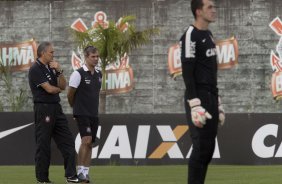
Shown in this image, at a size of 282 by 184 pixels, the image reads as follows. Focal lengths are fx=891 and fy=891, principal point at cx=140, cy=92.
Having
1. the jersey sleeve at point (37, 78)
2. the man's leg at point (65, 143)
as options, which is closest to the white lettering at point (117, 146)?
the man's leg at point (65, 143)

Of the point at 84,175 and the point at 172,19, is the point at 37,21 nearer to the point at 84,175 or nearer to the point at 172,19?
the point at 172,19

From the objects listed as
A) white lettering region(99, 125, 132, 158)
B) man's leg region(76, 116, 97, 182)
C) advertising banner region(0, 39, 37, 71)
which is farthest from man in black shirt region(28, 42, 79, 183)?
advertising banner region(0, 39, 37, 71)

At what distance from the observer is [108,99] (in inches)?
1089

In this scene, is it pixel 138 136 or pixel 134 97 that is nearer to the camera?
pixel 138 136

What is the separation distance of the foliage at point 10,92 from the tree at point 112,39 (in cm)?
246

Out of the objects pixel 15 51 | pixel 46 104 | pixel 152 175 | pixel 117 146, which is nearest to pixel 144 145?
pixel 117 146

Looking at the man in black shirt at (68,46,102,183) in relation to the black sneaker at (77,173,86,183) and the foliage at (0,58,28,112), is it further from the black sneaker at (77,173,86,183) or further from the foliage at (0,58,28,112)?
the foliage at (0,58,28,112)

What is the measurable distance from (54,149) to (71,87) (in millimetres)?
5682

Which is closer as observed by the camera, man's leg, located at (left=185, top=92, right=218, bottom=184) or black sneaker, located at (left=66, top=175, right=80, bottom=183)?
man's leg, located at (left=185, top=92, right=218, bottom=184)

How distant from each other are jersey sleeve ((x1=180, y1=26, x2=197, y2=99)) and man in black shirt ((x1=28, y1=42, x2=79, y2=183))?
12.9 feet

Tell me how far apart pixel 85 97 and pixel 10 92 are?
15319 millimetres

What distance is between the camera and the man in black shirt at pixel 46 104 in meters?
12.3

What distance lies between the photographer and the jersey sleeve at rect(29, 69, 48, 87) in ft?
40.1

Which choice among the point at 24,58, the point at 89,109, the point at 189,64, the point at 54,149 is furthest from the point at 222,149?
the point at 24,58
